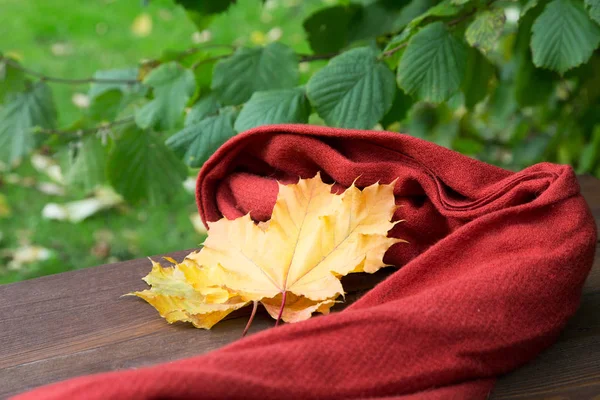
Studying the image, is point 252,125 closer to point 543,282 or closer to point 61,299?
point 61,299

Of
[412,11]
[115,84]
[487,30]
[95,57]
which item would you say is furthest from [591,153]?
[95,57]

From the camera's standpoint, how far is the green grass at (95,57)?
2.30m

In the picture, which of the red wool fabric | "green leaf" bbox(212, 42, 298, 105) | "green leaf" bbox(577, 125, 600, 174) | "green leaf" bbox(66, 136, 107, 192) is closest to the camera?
the red wool fabric

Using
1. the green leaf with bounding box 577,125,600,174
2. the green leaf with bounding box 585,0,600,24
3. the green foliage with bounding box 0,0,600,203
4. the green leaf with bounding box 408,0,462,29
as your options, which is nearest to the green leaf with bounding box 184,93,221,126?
the green foliage with bounding box 0,0,600,203

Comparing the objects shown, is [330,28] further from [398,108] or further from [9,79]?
[9,79]

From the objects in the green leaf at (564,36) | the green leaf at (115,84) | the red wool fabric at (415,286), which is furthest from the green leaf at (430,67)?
the green leaf at (115,84)

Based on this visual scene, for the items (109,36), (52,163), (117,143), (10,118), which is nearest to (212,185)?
(117,143)

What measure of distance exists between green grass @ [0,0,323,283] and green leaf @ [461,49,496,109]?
108cm

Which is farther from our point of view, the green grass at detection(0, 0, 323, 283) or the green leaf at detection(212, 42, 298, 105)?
the green grass at detection(0, 0, 323, 283)

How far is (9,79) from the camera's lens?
5.40 feet

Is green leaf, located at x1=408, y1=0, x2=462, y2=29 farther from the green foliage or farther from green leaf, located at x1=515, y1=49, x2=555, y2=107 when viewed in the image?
green leaf, located at x1=515, y1=49, x2=555, y2=107

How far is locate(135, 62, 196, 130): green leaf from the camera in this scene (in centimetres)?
144

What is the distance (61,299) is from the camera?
1.02 meters

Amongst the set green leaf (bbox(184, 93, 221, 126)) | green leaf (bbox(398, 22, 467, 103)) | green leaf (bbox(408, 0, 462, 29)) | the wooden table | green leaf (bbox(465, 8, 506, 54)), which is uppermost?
green leaf (bbox(408, 0, 462, 29))
